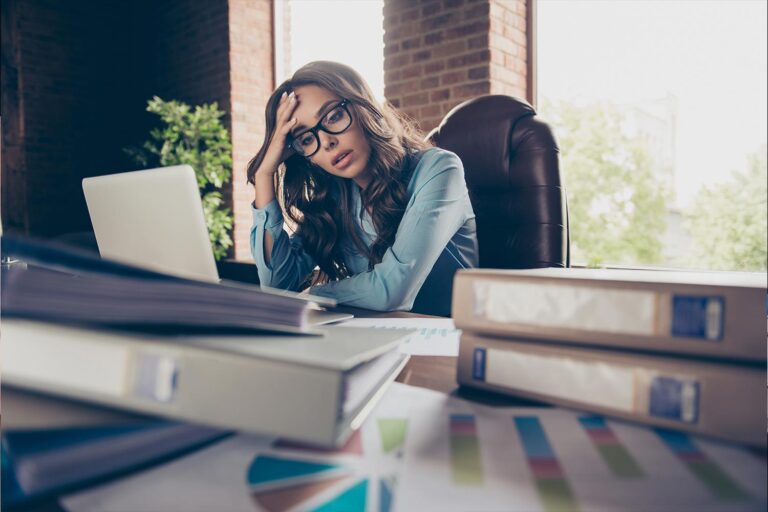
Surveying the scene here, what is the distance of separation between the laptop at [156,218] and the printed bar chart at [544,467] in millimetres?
494

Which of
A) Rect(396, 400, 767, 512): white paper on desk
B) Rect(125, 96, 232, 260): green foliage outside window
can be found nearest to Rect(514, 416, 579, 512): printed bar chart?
Rect(396, 400, 767, 512): white paper on desk

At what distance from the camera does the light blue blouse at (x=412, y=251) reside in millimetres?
1201

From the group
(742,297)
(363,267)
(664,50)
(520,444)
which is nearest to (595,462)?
(520,444)

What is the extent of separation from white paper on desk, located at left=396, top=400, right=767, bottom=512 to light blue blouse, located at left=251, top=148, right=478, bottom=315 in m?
0.80

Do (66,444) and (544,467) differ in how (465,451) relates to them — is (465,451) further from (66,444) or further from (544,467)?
(66,444)

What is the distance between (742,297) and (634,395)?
0.10m

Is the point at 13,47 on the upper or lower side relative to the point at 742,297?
upper

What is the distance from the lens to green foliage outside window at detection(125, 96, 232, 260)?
4016 millimetres

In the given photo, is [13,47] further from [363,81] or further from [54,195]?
[363,81]

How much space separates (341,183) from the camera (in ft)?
5.41

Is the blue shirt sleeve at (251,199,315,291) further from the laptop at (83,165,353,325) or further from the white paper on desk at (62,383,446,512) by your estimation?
the white paper on desk at (62,383,446,512)

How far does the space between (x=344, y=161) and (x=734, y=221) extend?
329 cm

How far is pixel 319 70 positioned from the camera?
1.48m

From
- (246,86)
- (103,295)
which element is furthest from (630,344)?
(246,86)
